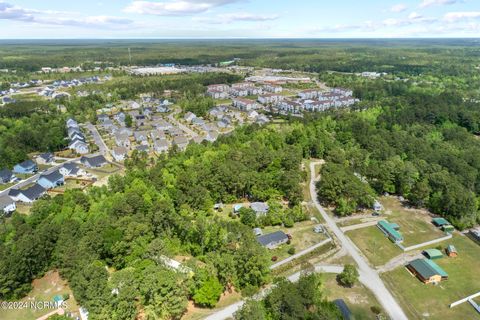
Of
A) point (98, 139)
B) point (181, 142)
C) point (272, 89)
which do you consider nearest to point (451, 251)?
point (181, 142)

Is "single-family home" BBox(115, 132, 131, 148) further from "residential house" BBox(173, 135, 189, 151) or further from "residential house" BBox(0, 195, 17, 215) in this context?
"residential house" BBox(0, 195, 17, 215)

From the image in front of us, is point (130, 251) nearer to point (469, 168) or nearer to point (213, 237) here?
point (213, 237)

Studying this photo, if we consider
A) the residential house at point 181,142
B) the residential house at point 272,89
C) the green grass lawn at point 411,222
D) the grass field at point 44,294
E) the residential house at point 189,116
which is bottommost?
the grass field at point 44,294

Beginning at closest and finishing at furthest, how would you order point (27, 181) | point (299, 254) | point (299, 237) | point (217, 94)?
point (299, 254)
point (299, 237)
point (27, 181)
point (217, 94)

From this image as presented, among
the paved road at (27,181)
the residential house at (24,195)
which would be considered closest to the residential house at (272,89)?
the paved road at (27,181)

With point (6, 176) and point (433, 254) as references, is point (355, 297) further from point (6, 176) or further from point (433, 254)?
point (6, 176)

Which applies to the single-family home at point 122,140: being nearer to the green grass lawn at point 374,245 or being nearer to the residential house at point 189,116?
the residential house at point 189,116

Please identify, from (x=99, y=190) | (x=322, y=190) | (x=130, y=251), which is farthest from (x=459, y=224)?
(x=99, y=190)
